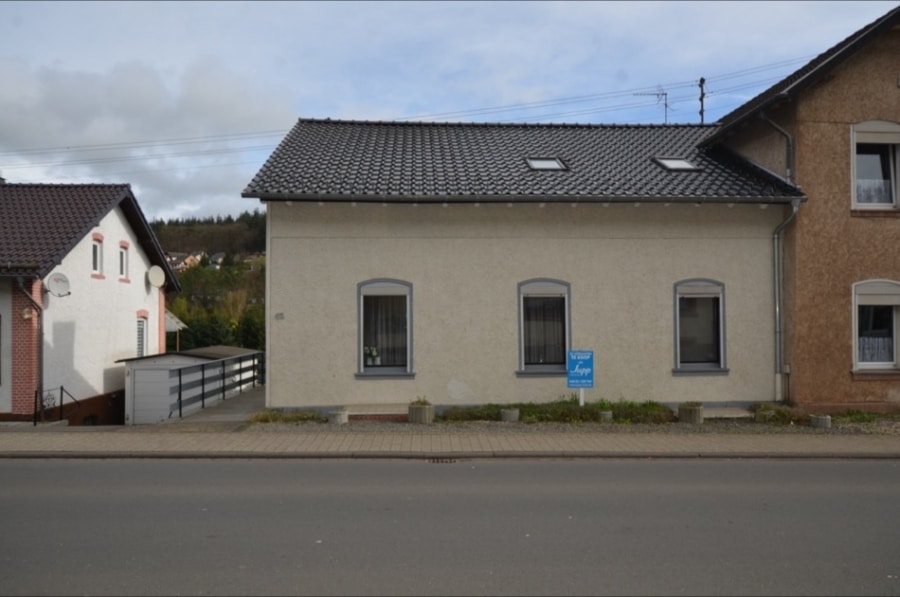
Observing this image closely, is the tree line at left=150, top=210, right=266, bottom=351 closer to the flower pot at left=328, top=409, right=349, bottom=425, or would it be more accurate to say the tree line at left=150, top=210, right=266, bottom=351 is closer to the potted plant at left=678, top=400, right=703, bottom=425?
the flower pot at left=328, top=409, right=349, bottom=425

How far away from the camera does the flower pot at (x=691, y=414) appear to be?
47.0 ft

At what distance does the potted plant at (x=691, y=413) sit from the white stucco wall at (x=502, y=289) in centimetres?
117

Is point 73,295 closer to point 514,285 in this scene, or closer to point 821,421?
point 514,285

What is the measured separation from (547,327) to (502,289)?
1.26 metres

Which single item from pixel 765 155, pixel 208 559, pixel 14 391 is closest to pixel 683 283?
pixel 765 155

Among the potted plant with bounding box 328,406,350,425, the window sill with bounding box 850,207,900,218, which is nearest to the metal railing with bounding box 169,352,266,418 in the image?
the potted plant with bounding box 328,406,350,425

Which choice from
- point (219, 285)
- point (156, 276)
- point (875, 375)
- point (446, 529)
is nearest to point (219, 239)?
point (219, 285)

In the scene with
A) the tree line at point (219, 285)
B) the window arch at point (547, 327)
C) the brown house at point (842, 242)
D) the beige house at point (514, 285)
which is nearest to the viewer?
the beige house at point (514, 285)

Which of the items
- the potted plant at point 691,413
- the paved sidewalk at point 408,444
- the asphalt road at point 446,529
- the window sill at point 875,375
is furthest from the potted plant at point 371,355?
the window sill at point 875,375

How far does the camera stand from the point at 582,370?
14320 mm

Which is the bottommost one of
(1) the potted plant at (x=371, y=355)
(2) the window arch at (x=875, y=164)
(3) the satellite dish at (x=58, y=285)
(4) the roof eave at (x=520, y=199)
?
(1) the potted plant at (x=371, y=355)

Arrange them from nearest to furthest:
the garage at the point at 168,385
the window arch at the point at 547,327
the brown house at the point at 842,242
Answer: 1. the brown house at the point at 842,242
2. the window arch at the point at 547,327
3. the garage at the point at 168,385

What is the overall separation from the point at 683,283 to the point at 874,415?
440 centimetres

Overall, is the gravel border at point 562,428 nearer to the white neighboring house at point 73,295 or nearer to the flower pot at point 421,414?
the flower pot at point 421,414
